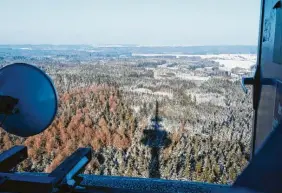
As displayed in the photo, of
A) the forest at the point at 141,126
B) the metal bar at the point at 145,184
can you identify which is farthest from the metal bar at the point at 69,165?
the forest at the point at 141,126

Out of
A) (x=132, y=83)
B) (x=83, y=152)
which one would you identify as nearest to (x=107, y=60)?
(x=132, y=83)

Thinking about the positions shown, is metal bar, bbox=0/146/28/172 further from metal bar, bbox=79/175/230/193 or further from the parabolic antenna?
metal bar, bbox=79/175/230/193

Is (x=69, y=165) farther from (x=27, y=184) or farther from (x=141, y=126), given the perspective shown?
(x=141, y=126)

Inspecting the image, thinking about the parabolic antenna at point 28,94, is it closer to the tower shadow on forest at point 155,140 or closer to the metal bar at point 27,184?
the metal bar at point 27,184

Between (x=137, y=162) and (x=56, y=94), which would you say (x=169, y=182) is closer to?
(x=56, y=94)

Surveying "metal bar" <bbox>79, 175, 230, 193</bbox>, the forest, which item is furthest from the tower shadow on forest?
"metal bar" <bbox>79, 175, 230, 193</bbox>

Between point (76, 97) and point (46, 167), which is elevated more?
point (76, 97)
